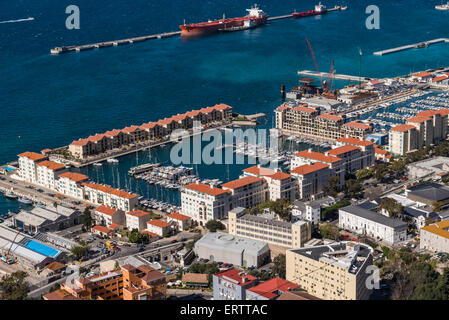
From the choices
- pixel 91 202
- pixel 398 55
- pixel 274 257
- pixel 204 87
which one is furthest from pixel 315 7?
pixel 274 257

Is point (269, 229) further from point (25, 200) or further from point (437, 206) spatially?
point (25, 200)

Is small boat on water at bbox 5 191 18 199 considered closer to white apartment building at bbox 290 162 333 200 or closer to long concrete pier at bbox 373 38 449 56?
white apartment building at bbox 290 162 333 200

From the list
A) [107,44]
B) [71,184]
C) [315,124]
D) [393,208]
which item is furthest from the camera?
[107,44]

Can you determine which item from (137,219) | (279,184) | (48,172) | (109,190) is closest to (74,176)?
(48,172)

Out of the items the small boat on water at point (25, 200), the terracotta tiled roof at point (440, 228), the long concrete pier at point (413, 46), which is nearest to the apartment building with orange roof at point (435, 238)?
the terracotta tiled roof at point (440, 228)

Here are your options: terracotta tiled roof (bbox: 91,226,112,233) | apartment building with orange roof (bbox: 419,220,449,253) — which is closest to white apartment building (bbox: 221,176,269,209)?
terracotta tiled roof (bbox: 91,226,112,233)

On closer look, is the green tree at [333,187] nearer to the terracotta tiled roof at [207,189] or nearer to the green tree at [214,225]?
the terracotta tiled roof at [207,189]

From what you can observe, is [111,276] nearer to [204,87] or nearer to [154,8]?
[204,87]
